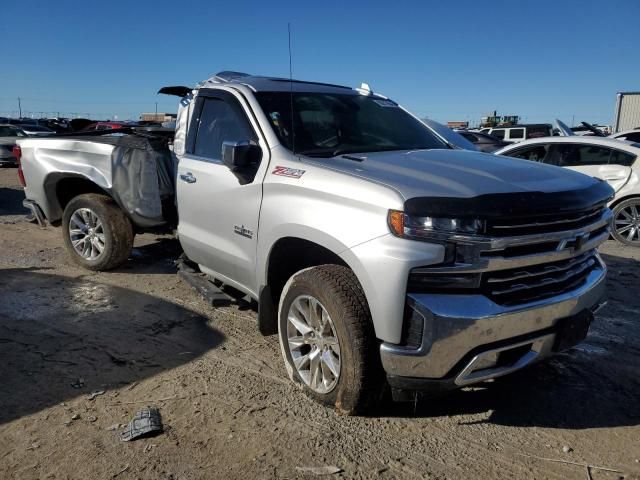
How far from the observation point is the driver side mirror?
3410 millimetres

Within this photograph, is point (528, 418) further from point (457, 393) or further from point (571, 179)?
point (571, 179)

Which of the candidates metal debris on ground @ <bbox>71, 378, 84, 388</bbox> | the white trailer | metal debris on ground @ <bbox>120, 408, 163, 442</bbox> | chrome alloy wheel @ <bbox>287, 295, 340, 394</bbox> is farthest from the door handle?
the white trailer

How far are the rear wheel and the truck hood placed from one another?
5.29 m

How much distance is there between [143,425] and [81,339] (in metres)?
1.51

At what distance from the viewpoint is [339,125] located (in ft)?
13.0

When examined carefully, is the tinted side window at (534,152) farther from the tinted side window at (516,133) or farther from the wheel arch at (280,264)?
the tinted side window at (516,133)

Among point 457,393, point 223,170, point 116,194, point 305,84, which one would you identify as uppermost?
point 305,84

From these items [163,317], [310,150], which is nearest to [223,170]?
[310,150]

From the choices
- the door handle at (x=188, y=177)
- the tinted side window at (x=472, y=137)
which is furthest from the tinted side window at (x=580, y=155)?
the tinted side window at (x=472, y=137)

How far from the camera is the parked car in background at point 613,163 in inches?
307

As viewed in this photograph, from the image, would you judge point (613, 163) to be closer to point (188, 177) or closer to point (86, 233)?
point (188, 177)

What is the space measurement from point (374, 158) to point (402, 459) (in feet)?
5.92

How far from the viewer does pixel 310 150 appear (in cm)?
357

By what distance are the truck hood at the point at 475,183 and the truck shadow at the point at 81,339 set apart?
76.8 inches
